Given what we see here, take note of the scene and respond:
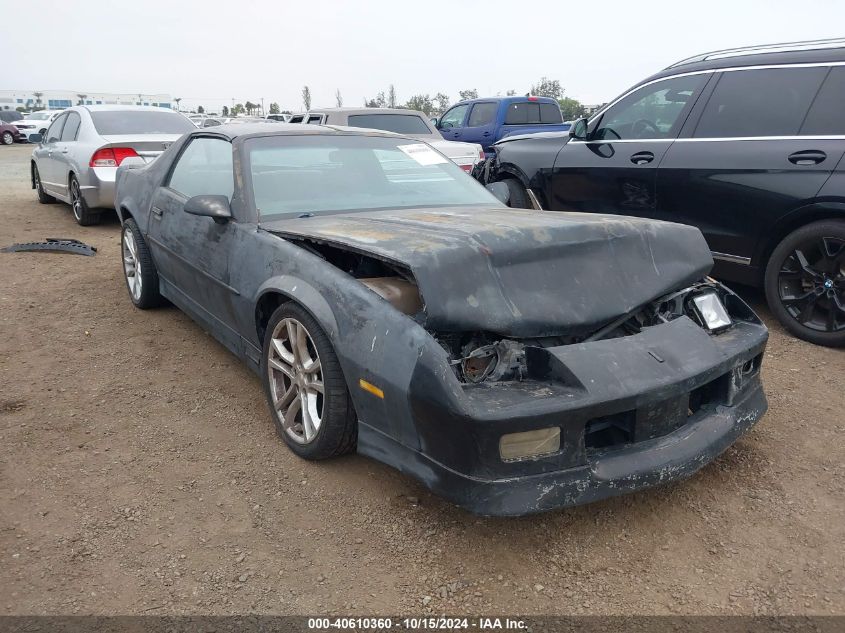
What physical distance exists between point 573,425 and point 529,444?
0.15m

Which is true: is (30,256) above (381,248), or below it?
below

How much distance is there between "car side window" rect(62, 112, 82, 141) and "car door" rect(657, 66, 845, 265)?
717cm

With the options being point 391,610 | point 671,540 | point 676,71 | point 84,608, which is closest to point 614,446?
point 671,540

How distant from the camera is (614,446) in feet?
7.22

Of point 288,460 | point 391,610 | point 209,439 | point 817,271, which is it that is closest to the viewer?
point 391,610

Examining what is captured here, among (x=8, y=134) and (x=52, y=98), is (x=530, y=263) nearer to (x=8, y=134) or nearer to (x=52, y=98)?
(x=8, y=134)

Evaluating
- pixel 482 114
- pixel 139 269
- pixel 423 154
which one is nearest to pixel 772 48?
pixel 423 154

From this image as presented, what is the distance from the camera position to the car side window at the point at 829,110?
3.97m

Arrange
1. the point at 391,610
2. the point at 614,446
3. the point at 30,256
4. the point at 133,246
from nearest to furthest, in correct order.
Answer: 1. the point at 391,610
2. the point at 614,446
3. the point at 133,246
4. the point at 30,256

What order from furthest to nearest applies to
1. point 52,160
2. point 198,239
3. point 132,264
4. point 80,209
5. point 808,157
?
point 52,160, point 80,209, point 132,264, point 808,157, point 198,239

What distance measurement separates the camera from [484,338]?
232 cm

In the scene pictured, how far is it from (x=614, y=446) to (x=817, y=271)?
8.86 feet

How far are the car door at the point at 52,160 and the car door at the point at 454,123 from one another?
7.05m

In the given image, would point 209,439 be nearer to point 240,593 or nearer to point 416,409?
point 240,593
